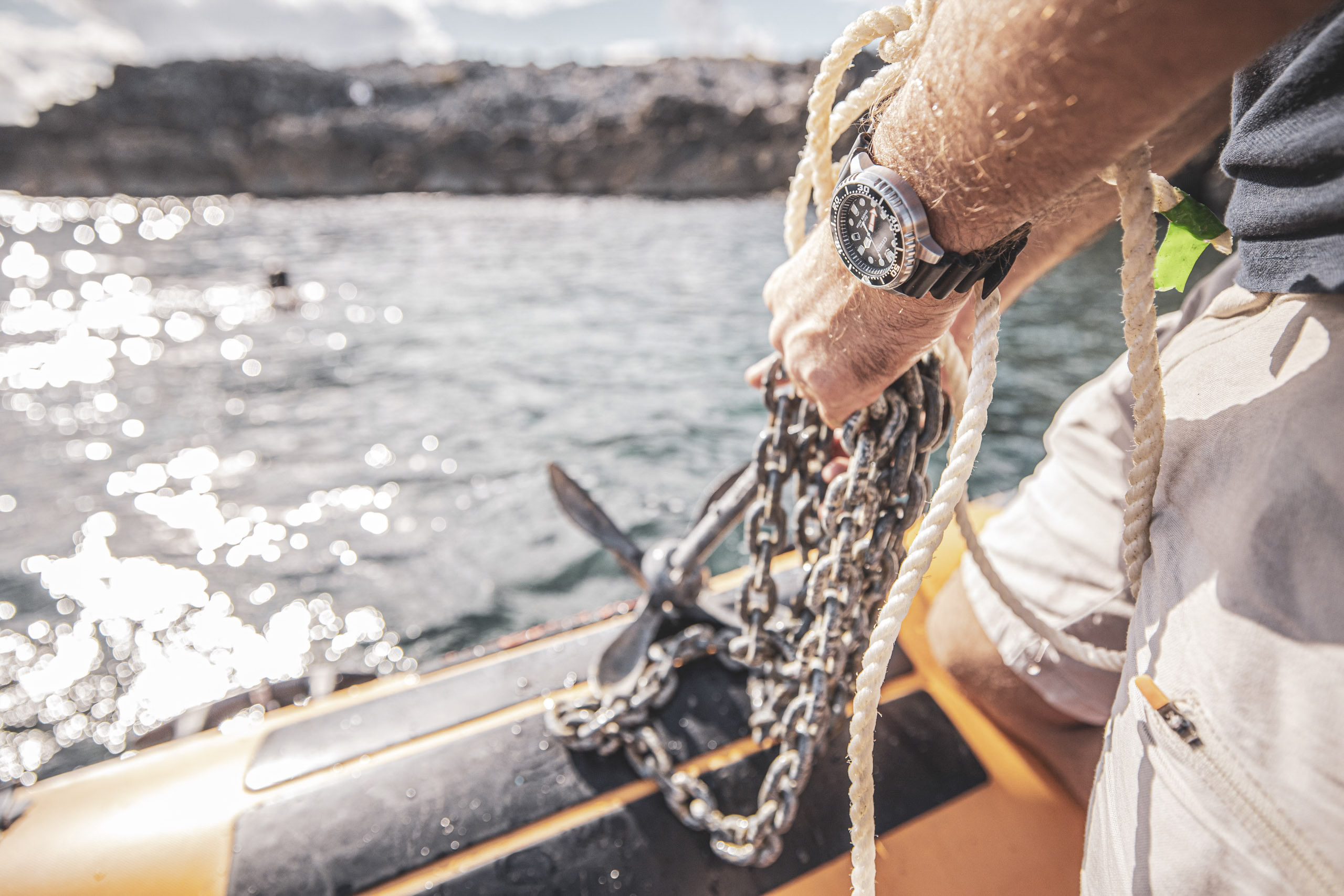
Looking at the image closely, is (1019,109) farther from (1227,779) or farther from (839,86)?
(1227,779)

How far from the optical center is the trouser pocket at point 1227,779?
0.66m

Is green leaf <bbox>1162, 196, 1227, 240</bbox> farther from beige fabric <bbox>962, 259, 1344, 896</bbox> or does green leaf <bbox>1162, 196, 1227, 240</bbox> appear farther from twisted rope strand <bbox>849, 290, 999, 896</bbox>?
twisted rope strand <bbox>849, 290, 999, 896</bbox>

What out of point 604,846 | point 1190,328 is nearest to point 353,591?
point 604,846

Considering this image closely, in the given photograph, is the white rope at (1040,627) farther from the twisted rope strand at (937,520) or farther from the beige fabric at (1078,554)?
the twisted rope strand at (937,520)

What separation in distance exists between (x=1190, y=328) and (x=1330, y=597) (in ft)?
1.68

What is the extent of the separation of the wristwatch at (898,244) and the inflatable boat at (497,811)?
3.61 ft

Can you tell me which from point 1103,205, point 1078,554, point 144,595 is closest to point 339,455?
point 144,595

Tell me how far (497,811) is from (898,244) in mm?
1350

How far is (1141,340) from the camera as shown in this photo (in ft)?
2.56

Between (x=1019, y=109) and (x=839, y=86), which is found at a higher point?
(x=839, y=86)

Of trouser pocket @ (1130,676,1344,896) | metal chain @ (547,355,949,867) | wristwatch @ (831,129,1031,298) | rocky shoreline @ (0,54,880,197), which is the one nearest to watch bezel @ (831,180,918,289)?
wristwatch @ (831,129,1031,298)

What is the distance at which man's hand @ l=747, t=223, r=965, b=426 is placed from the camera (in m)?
0.92

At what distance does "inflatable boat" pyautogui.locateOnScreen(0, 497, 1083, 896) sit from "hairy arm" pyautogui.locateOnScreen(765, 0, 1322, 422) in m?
1.00

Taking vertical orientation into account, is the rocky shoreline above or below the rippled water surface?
above
